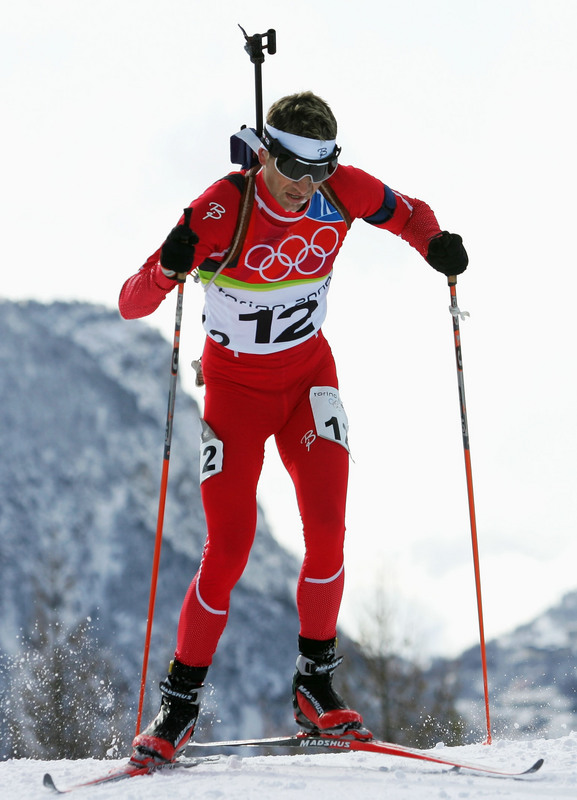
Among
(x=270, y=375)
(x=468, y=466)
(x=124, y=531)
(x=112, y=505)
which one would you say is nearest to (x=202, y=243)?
(x=270, y=375)

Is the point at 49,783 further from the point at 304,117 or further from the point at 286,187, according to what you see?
the point at 304,117

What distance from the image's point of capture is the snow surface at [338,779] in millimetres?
3090

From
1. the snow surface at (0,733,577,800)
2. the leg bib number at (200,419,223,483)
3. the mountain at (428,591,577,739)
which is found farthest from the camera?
the mountain at (428,591,577,739)

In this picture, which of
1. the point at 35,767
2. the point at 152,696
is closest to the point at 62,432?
the point at 152,696

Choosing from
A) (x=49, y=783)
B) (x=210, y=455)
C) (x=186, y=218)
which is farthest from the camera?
(x=210, y=455)

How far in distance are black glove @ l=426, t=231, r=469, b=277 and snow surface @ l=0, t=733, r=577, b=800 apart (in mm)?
2421

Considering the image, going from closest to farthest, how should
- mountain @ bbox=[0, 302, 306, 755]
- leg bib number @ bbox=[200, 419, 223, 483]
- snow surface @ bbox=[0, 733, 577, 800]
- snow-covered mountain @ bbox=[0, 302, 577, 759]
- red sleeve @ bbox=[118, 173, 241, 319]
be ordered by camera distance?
snow surface @ bbox=[0, 733, 577, 800]
red sleeve @ bbox=[118, 173, 241, 319]
leg bib number @ bbox=[200, 419, 223, 483]
snow-covered mountain @ bbox=[0, 302, 577, 759]
mountain @ bbox=[0, 302, 306, 755]

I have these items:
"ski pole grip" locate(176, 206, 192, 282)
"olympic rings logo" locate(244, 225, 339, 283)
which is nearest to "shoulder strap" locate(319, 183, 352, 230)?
"olympic rings logo" locate(244, 225, 339, 283)

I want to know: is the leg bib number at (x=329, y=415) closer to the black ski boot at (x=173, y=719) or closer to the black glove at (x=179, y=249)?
the black glove at (x=179, y=249)

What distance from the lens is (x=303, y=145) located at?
366 cm

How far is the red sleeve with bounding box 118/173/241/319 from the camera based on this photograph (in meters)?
3.69

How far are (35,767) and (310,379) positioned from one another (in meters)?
2.45

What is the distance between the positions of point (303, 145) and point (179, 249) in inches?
28.1

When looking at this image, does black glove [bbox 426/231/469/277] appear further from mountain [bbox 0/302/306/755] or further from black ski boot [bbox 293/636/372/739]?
mountain [bbox 0/302/306/755]
